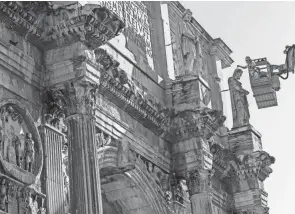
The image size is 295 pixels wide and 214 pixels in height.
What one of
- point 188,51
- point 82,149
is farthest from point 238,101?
point 82,149

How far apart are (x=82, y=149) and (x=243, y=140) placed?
31.5 feet

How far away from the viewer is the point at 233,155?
24.9 meters

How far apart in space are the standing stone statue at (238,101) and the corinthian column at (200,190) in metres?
4.41

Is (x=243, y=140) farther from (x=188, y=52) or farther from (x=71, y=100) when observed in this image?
(x=71, y=100)

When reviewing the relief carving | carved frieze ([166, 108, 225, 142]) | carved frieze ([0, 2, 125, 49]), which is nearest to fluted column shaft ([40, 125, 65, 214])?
the relief carving

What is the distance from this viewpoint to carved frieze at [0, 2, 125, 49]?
679 inches

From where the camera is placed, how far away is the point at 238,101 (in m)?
25.8

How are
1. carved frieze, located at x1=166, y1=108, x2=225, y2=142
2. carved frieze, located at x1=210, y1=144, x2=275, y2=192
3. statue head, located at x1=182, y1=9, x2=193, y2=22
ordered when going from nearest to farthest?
1. carved frieze, located at x1=166, y1=108, x2=225, y2=142
2. statue head, located at x1=182, y1=9, x2=193, y2=22
3. carved frieze, located at x1=210, y1=144, x2=275, y2=192

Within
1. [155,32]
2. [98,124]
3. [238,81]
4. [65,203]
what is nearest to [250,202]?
[238,81]

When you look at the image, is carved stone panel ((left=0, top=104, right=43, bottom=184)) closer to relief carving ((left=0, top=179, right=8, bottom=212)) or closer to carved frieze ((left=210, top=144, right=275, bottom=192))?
relief carving ((left=0, top=179, right=8, bottom=212))

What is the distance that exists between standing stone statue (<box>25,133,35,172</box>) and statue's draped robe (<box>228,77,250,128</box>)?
1016cm

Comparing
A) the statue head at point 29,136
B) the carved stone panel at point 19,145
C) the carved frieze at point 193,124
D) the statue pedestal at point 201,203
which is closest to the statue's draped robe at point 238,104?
the carved frieze at point 193,124

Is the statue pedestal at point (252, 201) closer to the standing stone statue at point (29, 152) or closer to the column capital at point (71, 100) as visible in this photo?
the column capital at point (71, 100)

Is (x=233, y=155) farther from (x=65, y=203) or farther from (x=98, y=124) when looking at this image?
(x=65, y=203)
